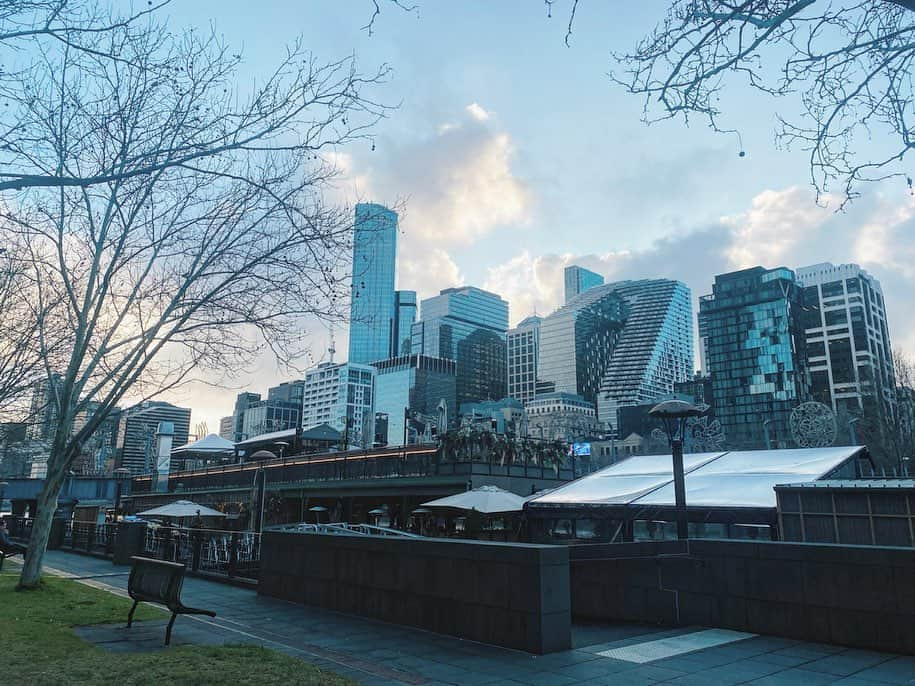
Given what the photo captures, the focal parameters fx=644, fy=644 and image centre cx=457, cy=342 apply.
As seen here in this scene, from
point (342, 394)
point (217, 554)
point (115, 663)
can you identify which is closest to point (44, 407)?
point (217, 554)

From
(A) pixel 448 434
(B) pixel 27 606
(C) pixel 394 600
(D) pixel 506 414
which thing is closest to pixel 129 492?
(A) pixel 448 434

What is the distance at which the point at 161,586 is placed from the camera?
27.6 feet

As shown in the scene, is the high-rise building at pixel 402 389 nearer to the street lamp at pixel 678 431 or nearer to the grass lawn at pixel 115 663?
the street lamp at pixel 678 431

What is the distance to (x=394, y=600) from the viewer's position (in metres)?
9.25

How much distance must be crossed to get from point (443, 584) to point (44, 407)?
47.8 feet

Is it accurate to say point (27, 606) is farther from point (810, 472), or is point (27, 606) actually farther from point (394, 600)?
point (810, 472)

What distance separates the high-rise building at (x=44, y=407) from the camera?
1633 centimetres

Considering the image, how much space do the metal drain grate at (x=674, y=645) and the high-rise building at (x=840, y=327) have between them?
4638 inches

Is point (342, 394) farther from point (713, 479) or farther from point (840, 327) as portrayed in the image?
point (713, 479)

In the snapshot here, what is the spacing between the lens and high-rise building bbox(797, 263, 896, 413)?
120500mm

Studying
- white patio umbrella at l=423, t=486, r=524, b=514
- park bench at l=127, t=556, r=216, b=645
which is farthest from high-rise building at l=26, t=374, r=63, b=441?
white patio umbrella at l=423, t=486, r=524, b=514

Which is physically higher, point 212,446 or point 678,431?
point 212,446

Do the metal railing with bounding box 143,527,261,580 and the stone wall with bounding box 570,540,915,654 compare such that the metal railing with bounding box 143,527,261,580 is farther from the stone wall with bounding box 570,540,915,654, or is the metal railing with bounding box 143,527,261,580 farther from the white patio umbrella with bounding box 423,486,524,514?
the stone wall with bounding box 570,540,915,654

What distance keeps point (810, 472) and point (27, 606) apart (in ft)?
50.6
